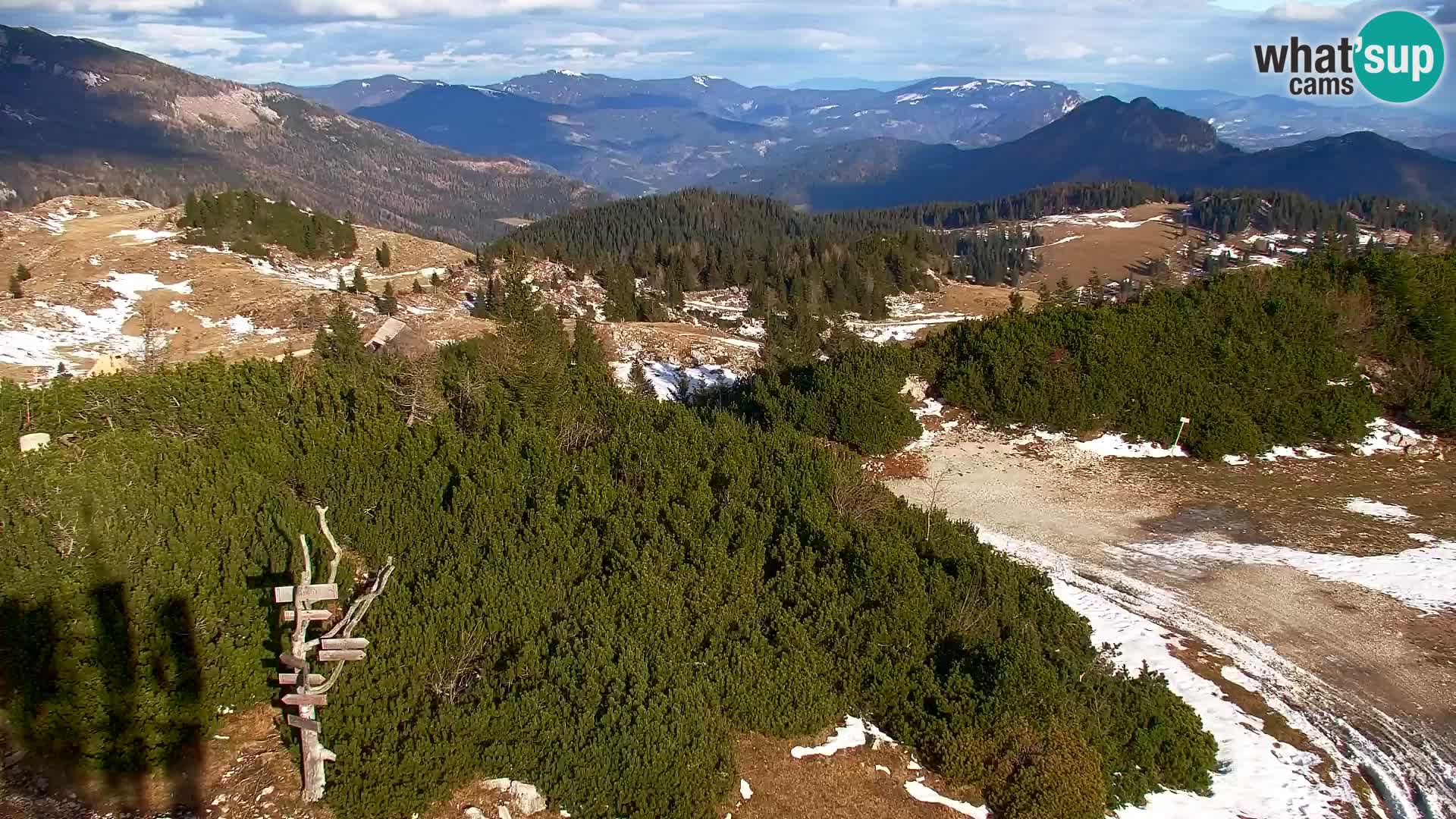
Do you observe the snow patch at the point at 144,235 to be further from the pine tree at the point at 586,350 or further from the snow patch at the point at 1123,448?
the snow patch at the point at 1123,448

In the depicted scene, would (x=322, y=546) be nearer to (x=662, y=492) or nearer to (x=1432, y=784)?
(x=662, y=492)

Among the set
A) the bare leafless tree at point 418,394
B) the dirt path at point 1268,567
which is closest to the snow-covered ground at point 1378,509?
the dirt path at point 1268,567

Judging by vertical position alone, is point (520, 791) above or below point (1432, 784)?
above

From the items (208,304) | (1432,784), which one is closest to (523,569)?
(1432,784)

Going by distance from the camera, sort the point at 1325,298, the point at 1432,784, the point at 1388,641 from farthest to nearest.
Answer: the point at 1325,298
the point at 1388,641
the point at 1432,784

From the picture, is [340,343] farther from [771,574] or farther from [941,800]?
[941,800]

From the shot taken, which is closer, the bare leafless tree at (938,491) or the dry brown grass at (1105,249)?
the bare leafless tree at (938,491)

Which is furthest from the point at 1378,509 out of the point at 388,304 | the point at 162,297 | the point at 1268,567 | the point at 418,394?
the point at 162,297
